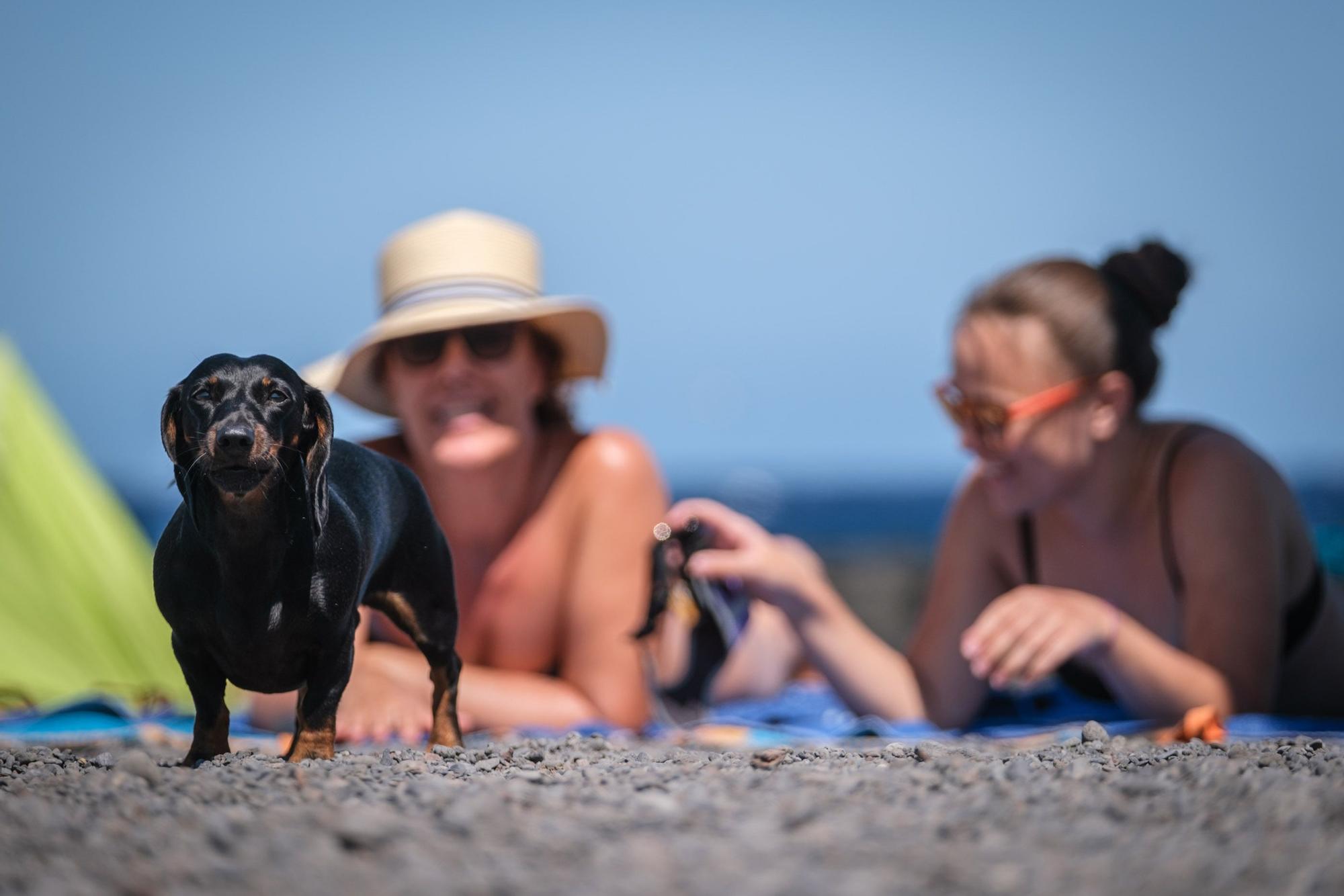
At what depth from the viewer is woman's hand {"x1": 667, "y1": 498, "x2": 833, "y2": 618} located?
Result: 357 centimetres

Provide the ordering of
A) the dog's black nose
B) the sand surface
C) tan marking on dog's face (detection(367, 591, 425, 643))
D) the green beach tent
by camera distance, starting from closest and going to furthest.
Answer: the sand surface
the dog's black nose
tan marking on dog's face (detection(367, 591, 425, 643))
the green beach tent

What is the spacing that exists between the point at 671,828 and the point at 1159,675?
2.29 metres

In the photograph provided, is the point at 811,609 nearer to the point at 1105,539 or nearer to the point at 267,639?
the point at 1105,539

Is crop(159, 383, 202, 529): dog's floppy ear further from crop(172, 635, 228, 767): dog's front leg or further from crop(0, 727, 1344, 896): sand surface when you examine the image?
crop(0, 727, 1344, 896): sand surface

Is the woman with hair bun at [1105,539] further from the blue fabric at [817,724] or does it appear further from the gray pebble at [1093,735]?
the gray pebble at [1093,735]

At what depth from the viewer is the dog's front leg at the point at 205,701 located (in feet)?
5.50

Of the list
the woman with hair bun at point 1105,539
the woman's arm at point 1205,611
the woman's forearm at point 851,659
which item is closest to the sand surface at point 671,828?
the woman's arm at point 1205,611

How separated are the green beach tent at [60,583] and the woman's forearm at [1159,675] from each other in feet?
13.0

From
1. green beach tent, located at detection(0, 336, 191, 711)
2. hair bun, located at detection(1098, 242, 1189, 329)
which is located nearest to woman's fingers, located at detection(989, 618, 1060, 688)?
hair bun, located at detection(1098, 242, 1189, 329)

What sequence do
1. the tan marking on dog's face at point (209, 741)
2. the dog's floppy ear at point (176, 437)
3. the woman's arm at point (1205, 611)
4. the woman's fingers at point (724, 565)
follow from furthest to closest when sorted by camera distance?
the woman's fingers at point (724, 565), the woman's arm at point (1205, 611), the tan marking on dog's face at point (209, 741), the dog's floppy ear at point (176, 437)

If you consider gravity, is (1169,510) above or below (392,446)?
below

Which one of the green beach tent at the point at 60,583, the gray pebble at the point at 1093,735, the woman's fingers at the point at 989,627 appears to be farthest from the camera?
the green beach tent at the point at 60,583

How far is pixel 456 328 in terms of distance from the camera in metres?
3.40

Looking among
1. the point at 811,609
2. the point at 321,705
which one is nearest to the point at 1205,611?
the point at 811,609
